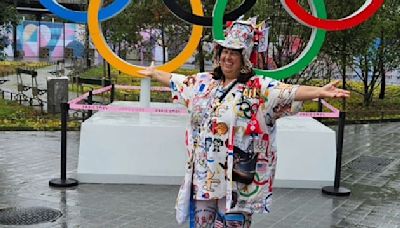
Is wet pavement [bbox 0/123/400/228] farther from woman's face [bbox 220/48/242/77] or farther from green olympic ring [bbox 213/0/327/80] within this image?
woman's face [bbox 220/48/242/77]

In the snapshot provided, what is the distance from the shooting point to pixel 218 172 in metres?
3.94

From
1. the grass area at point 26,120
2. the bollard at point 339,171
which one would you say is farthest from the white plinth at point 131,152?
the grass area at point 26,120

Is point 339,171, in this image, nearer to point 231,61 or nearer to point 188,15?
point 188,15

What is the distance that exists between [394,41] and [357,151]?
7.94 metres

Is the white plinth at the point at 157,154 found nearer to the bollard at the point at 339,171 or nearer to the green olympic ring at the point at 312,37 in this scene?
the bollard at the point at 339,171

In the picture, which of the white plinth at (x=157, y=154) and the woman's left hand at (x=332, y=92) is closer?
the woman's left hand at (x=332, y=92)

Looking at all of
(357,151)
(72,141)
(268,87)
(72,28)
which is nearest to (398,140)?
(357,151)

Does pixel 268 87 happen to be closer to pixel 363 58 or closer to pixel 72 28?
pixel 363 58

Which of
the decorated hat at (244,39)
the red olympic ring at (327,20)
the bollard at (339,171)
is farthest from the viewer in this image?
the red olympic ring at (327,20)

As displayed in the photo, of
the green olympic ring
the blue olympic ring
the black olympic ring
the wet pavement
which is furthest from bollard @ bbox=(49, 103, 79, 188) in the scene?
the green olympic ring

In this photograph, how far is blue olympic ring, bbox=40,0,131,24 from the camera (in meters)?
8.33

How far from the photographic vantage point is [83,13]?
8445 mm

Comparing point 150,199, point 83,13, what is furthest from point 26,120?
point 150,199

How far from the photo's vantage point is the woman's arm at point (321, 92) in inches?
148
